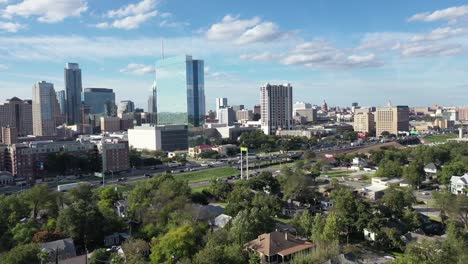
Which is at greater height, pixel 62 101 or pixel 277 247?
pixel 62 101

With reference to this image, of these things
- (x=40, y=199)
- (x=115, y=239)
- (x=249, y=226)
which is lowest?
(x=115, y=239)

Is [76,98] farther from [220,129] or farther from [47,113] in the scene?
[220,129]

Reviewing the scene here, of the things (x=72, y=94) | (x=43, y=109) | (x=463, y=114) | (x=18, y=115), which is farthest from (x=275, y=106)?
(x=463, y=114)

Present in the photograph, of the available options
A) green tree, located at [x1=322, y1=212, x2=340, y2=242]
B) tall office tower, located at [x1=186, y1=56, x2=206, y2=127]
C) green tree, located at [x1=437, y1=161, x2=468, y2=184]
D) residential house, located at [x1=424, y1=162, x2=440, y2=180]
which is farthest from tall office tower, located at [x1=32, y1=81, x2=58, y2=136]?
green tree, located at [x1=322, y1=212, x2=340, y2=242]

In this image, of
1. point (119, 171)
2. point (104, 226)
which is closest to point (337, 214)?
point (104, 226)

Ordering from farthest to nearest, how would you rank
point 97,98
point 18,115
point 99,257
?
point 97,98 < point 18,115 < point 99,257

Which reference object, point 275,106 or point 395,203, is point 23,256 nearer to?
point 395,203

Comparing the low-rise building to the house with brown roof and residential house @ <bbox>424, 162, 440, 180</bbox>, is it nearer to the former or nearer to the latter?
residential house @ <bbox>424, 162, 440, 180</bbox>
